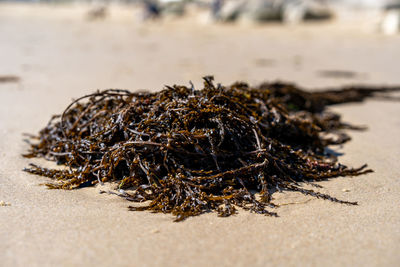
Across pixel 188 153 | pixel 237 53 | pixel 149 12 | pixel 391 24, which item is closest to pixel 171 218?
pixel 188 153

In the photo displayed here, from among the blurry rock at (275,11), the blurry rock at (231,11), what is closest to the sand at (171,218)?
the blurry rock at (275,11)

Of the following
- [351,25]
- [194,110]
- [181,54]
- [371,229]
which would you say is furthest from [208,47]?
[371,229]

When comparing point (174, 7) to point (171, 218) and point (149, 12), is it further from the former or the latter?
point (171, 218)

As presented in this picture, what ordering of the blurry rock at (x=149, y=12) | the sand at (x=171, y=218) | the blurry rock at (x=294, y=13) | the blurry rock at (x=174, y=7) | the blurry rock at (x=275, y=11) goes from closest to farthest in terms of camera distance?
the sand at (x=171, y=218), the blurry rock at (x=294, y=13), the blurry rock at (x=275, y=11), the blurry rock at (x=149, y=12), the blurry rock at (x=174, y=7)

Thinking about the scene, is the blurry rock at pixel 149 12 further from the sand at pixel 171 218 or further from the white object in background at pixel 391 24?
the sand at pixel 171 218

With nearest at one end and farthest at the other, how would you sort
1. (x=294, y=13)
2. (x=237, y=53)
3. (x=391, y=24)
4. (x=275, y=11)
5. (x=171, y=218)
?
(x=171, y=218) < (x=237, y=53) < (x=391, y=24) < (x=294, y=13) < (x=275, y=11)

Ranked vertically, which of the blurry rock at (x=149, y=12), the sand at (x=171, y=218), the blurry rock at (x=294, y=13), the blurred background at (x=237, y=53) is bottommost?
the sand at (x=171, y=218)

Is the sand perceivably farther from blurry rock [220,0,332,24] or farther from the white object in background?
blurry rock [220,0,332,24]

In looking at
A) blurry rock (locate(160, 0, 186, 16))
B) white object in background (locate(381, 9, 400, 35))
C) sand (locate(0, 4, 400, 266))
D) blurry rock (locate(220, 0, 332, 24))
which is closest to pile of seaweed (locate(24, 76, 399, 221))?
sand (locate(0, 4, 400, 266))
